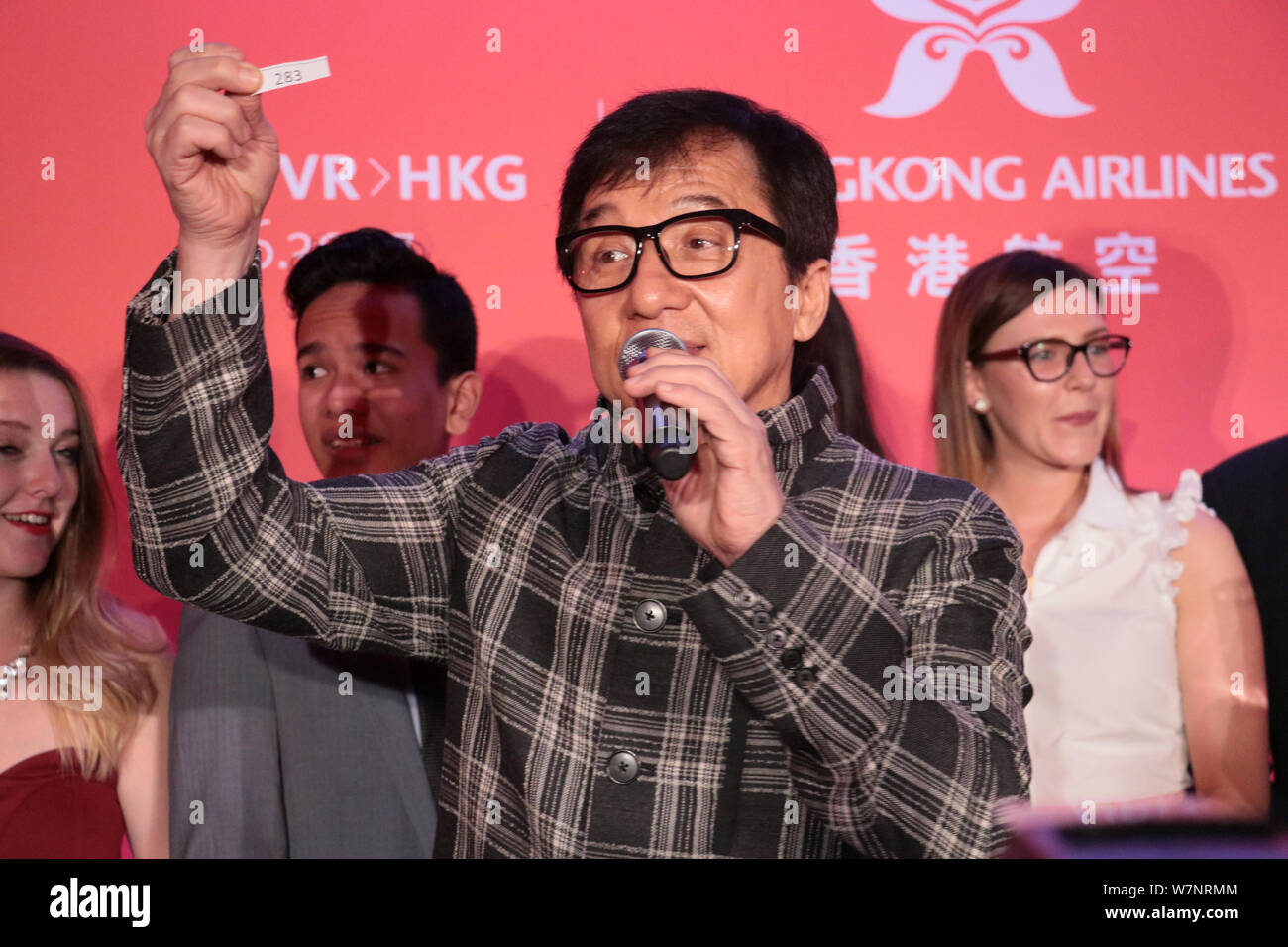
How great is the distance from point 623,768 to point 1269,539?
1.72 metres

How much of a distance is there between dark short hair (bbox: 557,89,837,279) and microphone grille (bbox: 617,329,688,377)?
0.25 m

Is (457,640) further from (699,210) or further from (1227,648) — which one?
(1227,648)

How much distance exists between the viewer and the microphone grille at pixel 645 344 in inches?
50.9

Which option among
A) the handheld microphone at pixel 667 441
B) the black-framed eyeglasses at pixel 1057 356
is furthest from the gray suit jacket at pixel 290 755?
the black-framed eyeglasses at pixel 1057 356

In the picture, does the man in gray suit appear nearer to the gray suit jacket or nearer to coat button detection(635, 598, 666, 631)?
the gray suit jacket

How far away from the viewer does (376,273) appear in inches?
96.3

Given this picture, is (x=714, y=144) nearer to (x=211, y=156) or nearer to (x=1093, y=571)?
(x=211, y=156)

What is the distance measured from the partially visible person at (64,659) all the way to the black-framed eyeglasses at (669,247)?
1193 millimetres

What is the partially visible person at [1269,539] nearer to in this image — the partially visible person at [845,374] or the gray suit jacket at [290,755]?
the partially visible person at [845,374]

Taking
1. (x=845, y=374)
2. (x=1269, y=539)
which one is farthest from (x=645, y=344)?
(x=1269, y=539)

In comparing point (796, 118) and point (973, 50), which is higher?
point (973, 50)

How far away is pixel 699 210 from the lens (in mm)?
1449

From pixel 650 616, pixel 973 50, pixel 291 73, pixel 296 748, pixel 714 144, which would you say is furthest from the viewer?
pixel 973 50

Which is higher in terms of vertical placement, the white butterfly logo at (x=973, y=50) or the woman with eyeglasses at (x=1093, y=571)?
the white butterfly logo at (x=973, y=50)
